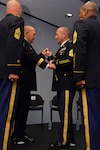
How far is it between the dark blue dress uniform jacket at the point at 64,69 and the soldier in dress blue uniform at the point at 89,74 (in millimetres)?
761

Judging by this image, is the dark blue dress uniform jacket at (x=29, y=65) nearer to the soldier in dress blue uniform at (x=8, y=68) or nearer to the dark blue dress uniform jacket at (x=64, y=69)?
the dark blue dress uniform jacket at (x=64, y=69)

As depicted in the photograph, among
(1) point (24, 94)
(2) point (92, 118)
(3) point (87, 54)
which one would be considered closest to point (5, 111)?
→ (2) point (92, 118)

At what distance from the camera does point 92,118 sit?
204cm

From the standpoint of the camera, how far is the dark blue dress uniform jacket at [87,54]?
2.09 metres

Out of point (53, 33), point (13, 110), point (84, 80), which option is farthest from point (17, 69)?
point (53, 33)

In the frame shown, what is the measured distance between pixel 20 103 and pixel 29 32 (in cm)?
94

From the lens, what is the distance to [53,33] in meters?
6.01

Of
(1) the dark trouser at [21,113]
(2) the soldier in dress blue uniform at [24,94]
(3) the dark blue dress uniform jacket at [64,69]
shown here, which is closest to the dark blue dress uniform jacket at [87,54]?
(3) the dark blue dress uniform jacket at [64,69]

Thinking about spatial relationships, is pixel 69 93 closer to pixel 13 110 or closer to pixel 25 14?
pixel 13 110

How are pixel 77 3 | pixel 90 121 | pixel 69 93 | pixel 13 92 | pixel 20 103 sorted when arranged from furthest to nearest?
pixel 77 3, pixel 20 103, pixel 69 93, pixel 13 92, pixel 90 121

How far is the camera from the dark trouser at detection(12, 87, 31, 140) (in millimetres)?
3152

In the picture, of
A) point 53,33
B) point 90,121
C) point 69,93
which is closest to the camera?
point 90,121

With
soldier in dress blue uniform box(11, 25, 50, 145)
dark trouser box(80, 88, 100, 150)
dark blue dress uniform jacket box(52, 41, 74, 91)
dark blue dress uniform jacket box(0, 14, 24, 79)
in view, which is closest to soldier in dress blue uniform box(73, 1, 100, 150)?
dark trouser box(80, 88, 100, 150)

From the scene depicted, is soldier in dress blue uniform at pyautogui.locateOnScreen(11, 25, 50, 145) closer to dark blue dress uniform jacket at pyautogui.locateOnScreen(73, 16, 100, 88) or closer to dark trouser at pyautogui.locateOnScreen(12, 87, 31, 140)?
dark trouser at pyautogui.locateOnScreen(12, 87, 31, 140)
